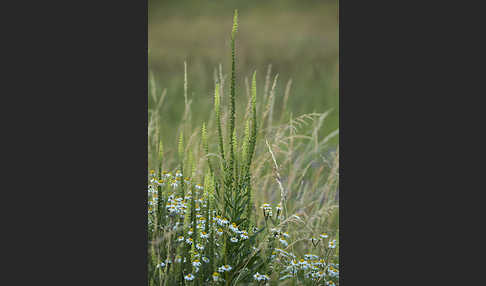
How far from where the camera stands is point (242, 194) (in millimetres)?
5926

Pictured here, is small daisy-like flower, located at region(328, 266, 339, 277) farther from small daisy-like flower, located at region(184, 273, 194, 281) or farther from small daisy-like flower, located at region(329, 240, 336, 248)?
small daisy-like flower, located at region(184, 273, 194, 281)

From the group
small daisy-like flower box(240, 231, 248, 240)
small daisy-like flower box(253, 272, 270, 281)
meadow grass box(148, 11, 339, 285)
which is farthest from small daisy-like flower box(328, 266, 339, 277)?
small daisy-like flower box(240, 231, 248, 240)

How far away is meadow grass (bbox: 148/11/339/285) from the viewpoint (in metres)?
5.91

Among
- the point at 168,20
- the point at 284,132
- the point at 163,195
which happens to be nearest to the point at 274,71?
the point at 284,132

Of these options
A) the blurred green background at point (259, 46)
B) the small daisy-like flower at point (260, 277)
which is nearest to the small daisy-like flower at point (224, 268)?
the small daisy-like flower at point (260, 277)

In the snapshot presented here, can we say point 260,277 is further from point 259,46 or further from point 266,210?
point 259,46

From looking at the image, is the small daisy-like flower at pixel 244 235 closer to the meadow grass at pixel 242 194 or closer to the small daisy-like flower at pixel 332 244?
the meadow grass at pixel 242 194

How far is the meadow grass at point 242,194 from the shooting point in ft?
19.4

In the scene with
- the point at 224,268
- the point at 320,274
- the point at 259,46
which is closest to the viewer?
the point at 224,268

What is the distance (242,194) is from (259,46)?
4.52 feet

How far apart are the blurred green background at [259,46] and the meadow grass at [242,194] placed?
0.10 m

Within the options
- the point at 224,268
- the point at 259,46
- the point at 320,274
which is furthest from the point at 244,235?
the point at 259,46

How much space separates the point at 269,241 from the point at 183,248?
75cm

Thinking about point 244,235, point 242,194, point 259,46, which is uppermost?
point 259,46
